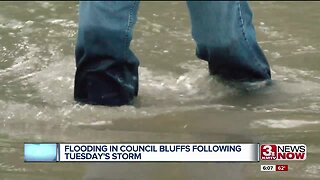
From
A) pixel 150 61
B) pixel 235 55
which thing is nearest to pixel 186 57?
pixel 150 61

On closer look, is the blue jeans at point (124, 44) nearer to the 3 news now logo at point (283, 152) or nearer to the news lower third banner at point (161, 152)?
the news lower third banner at point (161, 152)

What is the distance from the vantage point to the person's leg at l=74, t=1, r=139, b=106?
1.79m

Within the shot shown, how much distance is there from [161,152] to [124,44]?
34 cm

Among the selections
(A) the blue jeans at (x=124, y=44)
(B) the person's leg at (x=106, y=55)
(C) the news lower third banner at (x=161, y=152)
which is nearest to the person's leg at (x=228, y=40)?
(A) the blue jeans at (x=124, y=44)

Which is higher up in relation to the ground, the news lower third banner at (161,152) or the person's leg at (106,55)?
the person's leg at (106,55)

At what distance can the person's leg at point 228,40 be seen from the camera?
1821mm

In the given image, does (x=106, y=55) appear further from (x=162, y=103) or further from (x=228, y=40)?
(x=228, y=40)

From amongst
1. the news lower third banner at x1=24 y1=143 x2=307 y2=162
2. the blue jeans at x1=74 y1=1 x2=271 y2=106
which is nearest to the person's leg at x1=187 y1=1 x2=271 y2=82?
the blue jeans at x1=74 y1=1 x2=271 y2=106

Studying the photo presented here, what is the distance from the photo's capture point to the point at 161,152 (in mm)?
1622

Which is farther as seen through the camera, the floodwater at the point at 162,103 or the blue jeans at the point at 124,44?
the blue jeans at the point at 124,44

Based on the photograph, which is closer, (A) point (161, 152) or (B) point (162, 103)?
(A) point (161, 152)

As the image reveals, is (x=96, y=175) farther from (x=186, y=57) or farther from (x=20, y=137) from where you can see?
(x=186, y=57)

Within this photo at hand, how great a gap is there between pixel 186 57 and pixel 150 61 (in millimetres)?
114

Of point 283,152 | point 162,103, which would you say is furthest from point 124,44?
point 283,152
